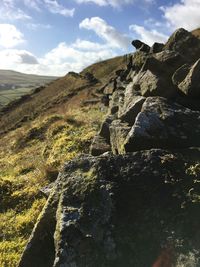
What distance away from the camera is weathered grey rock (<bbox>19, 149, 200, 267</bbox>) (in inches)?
301

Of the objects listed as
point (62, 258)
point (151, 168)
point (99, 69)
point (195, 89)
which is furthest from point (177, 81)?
point (99, 69)

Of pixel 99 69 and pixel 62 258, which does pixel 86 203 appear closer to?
pixel 62 258

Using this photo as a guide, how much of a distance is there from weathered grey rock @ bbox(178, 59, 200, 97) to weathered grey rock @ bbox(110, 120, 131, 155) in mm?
2279

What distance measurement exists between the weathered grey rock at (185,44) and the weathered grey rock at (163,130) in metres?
6.66

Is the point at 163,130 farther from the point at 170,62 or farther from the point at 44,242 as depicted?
the point at 170,62

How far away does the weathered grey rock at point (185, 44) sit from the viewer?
1759cm

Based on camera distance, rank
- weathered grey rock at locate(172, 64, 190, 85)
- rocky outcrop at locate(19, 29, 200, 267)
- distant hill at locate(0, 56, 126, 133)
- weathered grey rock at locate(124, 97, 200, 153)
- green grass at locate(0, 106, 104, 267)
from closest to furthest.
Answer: rocky outcrop at locate(19, 29, 200, 267), weathered grey rock at locate(124, 97, 200, 153), green grass at locate(0, 106, 104, 267), weathered grey rock at locate(172, 64, 190, 85), distant hill at locate(0, 56, 126, 133)

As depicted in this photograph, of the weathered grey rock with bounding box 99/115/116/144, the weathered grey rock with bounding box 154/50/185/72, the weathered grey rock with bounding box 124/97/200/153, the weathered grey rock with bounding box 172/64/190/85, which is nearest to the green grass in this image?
the weathered grey rock with bounding box 99/115/116/144

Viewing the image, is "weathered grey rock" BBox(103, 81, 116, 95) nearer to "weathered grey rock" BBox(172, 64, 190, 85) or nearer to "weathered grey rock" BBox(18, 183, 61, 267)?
"weathered grey rock" BBox(172, 64, 190, 85)

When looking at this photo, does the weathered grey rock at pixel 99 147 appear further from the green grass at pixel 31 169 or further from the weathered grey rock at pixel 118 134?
the green grass at pixel 31 169

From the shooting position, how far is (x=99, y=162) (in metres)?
9.43

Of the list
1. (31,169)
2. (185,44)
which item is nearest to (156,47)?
(185,44)

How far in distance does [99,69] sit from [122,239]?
210ft

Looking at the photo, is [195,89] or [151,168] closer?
[151,168]
